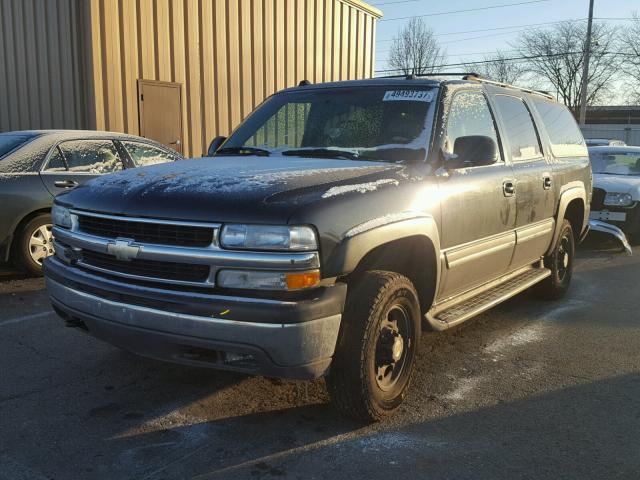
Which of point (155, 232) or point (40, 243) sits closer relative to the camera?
point (155, 232)

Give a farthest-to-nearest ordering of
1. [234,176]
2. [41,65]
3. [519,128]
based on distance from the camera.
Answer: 1. [41,65]
2. [519,128]
3. [234,176]

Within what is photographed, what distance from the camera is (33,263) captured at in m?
6.29

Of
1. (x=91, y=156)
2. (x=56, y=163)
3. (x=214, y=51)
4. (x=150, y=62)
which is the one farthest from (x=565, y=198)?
(x=214, y=51)

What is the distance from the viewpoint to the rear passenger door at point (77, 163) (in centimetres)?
633

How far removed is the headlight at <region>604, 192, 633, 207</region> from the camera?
9.37 meters

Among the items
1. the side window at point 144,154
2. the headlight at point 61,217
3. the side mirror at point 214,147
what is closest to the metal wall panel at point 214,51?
the side window at point 144,154

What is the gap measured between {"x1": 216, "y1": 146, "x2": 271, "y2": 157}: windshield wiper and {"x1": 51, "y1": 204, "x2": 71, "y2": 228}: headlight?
127 centimetres

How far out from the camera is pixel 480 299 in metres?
4.34

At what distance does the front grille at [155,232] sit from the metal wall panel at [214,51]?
7722 mm

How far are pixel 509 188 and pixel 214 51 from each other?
902 centimetres

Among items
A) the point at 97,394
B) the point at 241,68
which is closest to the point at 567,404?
the point at 97,394

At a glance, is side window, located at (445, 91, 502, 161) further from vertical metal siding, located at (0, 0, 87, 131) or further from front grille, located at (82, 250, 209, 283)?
vertical metal siding, located at (0, 0, 87, 131)

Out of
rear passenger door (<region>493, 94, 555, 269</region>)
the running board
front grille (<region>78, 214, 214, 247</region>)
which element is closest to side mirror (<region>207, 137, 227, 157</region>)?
front grille (<region>78, 214, 214, 247</region>)

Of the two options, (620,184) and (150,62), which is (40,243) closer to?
(150,62)
